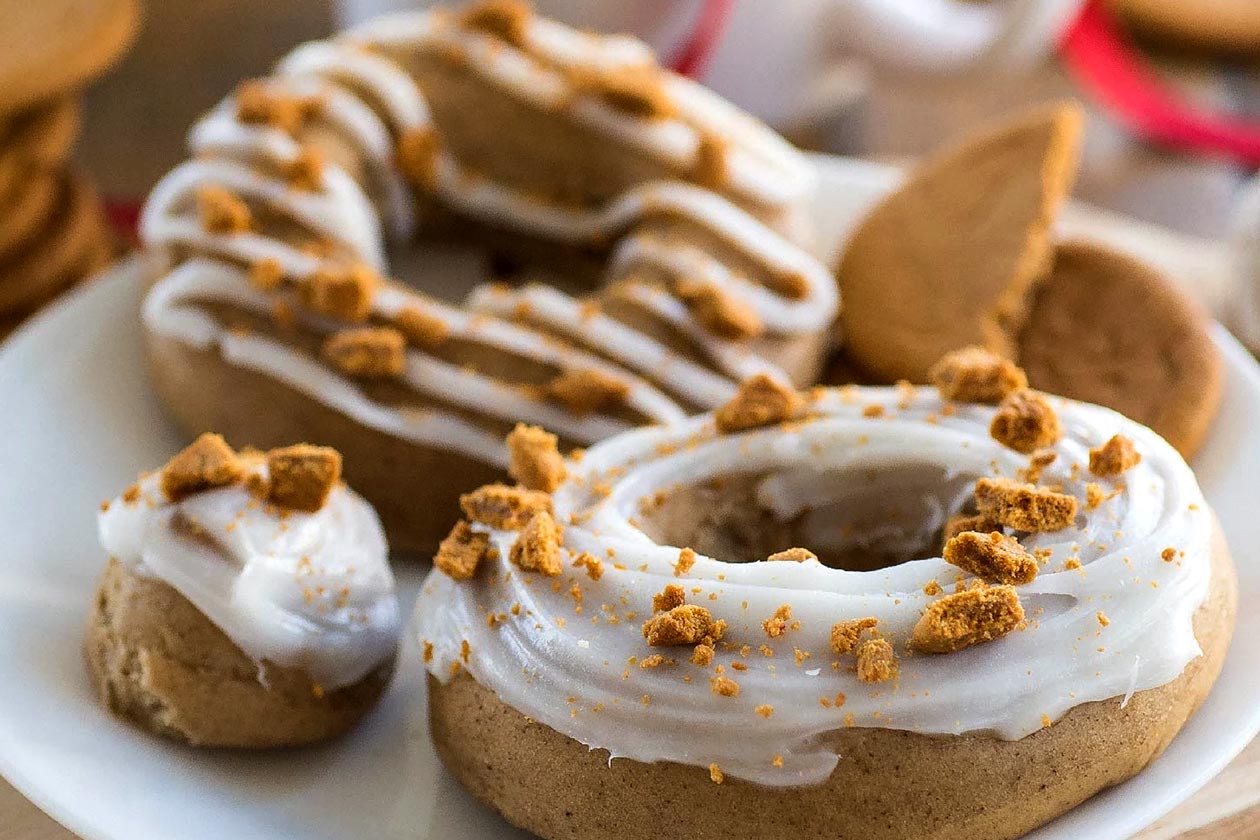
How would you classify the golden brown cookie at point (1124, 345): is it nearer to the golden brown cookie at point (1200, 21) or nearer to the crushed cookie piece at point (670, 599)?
the crushed cookie piece at point (670, 599)

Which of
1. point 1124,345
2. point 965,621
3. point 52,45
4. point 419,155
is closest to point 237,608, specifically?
point 965,621

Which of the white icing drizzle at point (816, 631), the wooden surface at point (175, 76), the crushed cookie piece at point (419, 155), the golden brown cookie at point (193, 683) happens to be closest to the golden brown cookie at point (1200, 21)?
the wooden surface at point (175, 76)

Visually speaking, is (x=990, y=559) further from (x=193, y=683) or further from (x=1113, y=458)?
(x=193, y=683)

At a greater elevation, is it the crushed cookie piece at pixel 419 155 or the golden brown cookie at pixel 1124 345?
the golden brown cookie at pixel 1124 345

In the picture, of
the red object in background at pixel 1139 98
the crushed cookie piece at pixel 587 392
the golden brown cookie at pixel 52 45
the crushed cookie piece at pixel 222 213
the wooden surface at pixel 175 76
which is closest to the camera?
the crushed cookie piece at pixel 587 392

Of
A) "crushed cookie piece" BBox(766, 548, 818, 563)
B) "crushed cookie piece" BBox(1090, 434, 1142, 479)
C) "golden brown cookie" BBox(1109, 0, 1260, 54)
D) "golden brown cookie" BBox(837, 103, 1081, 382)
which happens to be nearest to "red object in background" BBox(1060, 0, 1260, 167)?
"golden brown cookie" BBox(1109, 0, 1260, 54)

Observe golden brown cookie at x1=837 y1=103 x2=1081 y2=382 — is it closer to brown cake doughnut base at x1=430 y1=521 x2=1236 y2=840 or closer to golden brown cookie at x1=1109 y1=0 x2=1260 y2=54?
brown cake doughnut base at x1=430 y1=521 x2=1236 y2=840
